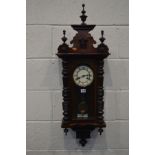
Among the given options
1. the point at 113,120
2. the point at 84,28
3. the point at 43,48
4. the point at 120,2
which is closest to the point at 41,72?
the point at 43,48

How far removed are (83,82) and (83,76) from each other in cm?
4

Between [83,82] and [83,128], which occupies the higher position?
[83,82]

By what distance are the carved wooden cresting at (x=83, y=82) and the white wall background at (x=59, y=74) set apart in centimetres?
10

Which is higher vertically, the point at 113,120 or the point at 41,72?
the point at 41,72

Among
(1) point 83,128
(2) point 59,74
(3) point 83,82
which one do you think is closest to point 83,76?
(3) point 83,82

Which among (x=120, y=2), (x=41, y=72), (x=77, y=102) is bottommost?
(x=77, y=102)

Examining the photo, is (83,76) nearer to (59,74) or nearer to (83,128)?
(59,74)

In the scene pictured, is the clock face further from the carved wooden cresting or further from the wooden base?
the wooden base

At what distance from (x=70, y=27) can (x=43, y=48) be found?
21cm

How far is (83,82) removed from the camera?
170cm

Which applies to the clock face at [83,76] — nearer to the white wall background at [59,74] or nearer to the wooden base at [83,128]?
the white wall background at [59,74]

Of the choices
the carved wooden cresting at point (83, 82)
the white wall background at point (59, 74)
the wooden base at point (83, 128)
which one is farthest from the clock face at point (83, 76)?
the wooden base at point (83, 128)

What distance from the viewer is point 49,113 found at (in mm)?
1784

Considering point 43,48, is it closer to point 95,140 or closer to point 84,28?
point 84,28
